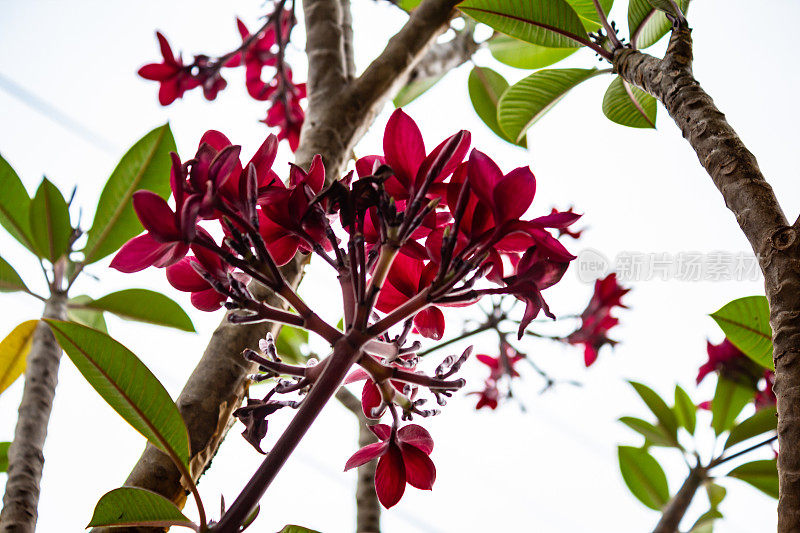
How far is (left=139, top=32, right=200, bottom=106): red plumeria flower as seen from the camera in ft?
3.92

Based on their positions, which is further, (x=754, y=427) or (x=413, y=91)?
(x=413, y=91)

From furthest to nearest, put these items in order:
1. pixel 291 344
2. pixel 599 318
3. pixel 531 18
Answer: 1. pixel 599 318
2. pixel 291 344
3. pixel 531 18

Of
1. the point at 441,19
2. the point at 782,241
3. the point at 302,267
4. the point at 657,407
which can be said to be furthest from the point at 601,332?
the point at 782,241

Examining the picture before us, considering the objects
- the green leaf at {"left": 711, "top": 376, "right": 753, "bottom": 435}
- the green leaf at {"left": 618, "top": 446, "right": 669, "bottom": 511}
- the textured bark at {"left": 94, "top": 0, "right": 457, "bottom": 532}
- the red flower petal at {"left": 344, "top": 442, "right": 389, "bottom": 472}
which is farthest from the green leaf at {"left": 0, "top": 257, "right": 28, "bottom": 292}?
the green leaf at {"left": 711, "top": 376, "right": 753, "bottom": 435}

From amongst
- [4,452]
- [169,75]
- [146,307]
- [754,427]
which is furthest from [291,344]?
[754,427]

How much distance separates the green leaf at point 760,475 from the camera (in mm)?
993

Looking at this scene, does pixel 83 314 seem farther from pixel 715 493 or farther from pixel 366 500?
pixel 715 493

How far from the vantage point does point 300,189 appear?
1.43ft

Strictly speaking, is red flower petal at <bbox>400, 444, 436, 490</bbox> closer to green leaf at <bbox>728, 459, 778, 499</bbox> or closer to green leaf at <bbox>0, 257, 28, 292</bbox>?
green leaf at <bbox>0, 257, 28, 292</bbox>

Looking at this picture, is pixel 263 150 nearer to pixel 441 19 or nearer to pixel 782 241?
pixel 782 241

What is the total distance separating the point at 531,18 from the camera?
2.43 ft

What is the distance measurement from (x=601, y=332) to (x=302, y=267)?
3.17 feet

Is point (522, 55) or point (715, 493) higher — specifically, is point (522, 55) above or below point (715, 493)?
above

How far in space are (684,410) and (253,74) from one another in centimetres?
122
